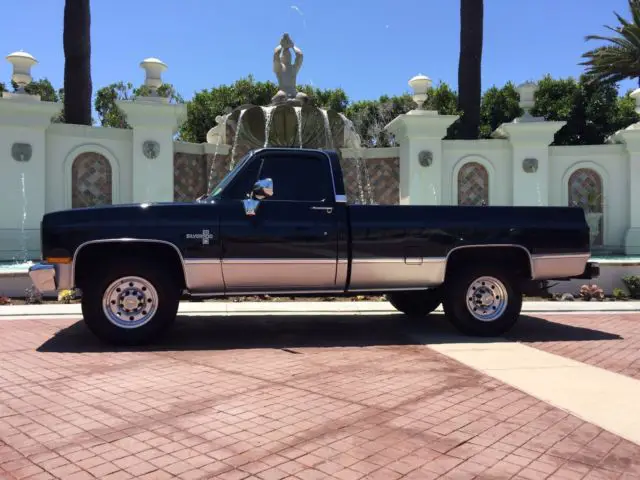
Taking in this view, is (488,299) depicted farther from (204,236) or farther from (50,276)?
(50,276)

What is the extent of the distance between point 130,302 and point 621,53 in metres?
→ 31.1

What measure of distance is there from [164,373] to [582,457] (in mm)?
3567

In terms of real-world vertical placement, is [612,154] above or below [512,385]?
above

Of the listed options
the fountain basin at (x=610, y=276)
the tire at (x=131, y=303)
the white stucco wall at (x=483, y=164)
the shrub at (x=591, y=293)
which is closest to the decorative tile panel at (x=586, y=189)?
the white stucco wall at (x=483, y=164)

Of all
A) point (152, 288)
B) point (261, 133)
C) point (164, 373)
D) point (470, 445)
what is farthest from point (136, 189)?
point (470, 445)

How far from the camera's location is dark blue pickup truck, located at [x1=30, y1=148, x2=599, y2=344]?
6.44m

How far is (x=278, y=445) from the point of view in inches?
145

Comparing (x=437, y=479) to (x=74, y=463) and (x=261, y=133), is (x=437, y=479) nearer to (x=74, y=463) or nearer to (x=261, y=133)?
(x=74, y=463)

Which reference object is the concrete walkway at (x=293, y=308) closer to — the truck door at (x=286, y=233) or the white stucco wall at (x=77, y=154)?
the truck door at (x=286, y=233)

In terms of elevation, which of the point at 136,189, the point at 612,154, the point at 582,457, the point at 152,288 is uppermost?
the point at 612,154

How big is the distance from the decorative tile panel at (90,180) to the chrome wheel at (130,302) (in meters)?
7.85

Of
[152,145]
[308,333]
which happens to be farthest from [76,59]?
[308,333]

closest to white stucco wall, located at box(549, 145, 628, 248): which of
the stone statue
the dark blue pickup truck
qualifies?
the stone statue

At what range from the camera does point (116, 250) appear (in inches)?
259
